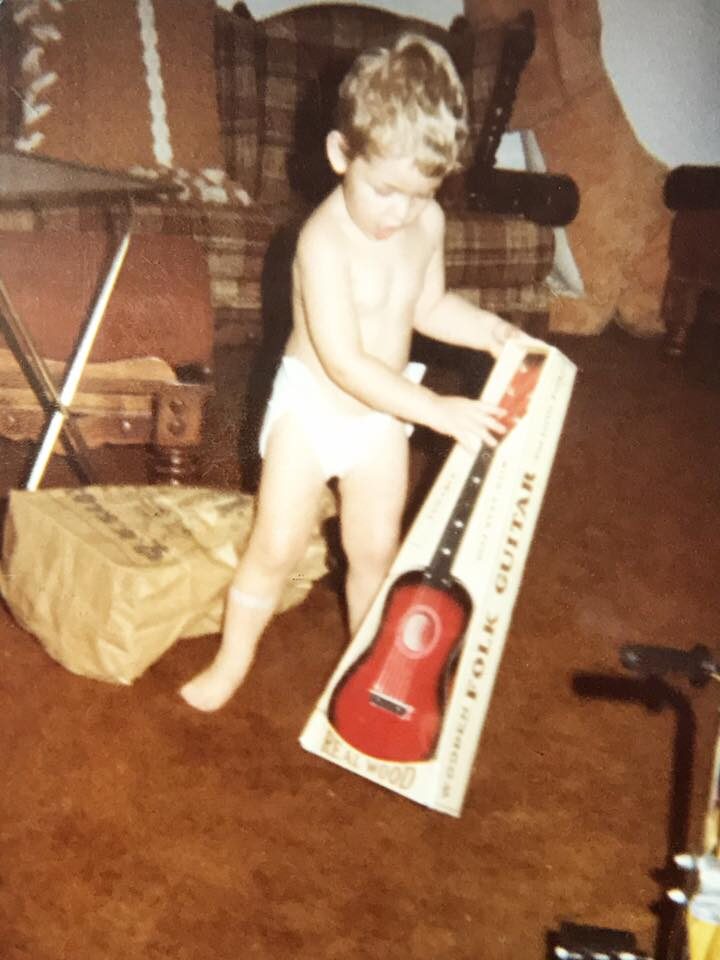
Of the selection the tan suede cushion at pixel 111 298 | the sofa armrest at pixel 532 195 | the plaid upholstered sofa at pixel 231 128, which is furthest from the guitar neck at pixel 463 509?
the sofa armrest at pixel 532 195

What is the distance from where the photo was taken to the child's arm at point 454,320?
1063 mm

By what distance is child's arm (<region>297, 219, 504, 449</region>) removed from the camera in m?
0.93

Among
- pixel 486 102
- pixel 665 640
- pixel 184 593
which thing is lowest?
pixel 665 640

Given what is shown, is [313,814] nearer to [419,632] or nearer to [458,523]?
[419,632]

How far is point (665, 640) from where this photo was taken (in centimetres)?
134

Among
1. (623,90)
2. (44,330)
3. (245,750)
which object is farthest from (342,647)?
(623,90)

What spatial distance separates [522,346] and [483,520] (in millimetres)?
215

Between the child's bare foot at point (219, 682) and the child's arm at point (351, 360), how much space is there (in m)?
0.37

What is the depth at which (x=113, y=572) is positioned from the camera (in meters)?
1.03

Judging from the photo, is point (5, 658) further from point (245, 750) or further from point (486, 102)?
point (486, 102)

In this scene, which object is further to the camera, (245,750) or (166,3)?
(166,3)

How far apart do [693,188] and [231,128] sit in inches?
53.2

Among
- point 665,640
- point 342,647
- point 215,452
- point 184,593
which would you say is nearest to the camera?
point 184,593

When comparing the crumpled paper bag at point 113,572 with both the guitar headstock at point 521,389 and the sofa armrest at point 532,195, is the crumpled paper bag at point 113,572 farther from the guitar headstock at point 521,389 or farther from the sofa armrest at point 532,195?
the sofa armrest at point 532,195
